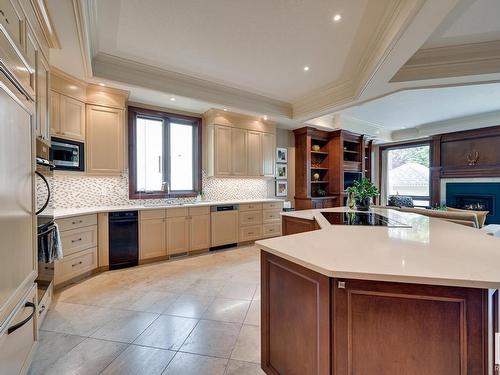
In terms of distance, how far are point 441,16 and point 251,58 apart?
201 cm

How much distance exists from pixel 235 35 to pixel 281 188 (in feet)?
12.7

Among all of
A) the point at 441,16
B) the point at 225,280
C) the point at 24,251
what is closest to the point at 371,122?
the point at 441,16

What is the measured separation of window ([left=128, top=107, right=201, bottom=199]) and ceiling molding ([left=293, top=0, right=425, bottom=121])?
Answer: 7.44 feet

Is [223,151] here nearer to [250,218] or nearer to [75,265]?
[250,218]

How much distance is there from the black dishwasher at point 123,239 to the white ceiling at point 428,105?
501 cm

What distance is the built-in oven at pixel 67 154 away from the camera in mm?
2818

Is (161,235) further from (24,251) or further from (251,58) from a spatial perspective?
(251,58)

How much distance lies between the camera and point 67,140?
3.00m

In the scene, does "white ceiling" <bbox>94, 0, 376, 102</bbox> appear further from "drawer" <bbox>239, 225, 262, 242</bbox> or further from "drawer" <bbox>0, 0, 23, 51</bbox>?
"drawer" <bbox>239, 225, 262, 242</bbox>

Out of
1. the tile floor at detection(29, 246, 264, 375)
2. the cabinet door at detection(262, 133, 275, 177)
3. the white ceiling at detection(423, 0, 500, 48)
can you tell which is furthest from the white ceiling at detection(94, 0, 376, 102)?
the tile floor at detection(29, 246, 264, 375)

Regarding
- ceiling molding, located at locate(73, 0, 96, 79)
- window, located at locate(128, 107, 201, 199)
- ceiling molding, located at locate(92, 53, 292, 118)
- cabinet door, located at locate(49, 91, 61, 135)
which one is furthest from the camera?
window, located at locate(128, 107, 201, 199)

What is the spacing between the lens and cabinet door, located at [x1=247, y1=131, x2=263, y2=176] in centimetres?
499

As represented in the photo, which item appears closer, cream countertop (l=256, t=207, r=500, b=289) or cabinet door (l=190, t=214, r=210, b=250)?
cream countertop (l=256, t=207, r=500, b=289)

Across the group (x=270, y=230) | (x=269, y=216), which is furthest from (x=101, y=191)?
(x=270, y=230)
